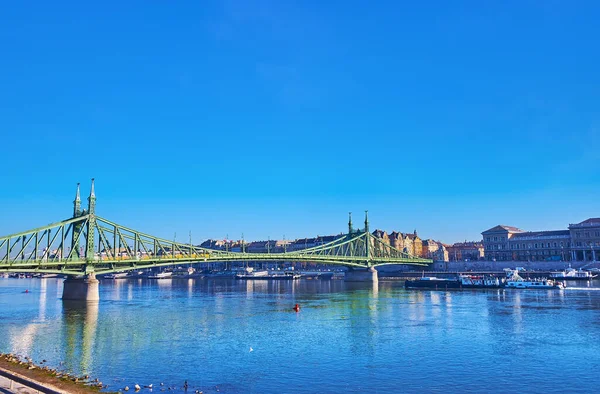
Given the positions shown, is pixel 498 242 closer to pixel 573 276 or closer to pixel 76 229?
pixel 573 276

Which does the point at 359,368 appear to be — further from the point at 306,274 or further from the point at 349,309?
the point at 306,274

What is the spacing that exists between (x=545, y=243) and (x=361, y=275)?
70550 millimetres

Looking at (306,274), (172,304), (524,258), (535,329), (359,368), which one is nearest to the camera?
(359,368)

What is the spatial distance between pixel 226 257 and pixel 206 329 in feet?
155

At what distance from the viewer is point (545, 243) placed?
165m

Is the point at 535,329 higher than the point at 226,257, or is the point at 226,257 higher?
the point at 226,257

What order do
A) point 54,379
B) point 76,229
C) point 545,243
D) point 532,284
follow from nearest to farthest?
point 54,379 < point 76,229 < point 532,284 < point 545,243

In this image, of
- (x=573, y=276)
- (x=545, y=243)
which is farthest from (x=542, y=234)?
(x=573, y=276)

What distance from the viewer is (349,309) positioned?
68.4 m

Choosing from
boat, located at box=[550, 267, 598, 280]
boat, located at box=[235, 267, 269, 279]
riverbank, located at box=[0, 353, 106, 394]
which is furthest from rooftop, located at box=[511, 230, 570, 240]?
riverbank, located at box=[0, 353, 106, 394]

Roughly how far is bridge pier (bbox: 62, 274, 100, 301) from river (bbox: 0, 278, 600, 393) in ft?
19.5

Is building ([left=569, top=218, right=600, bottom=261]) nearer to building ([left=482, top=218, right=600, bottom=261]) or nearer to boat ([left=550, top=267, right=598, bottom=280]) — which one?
building ([left=482, top=218, right=600, bottom=261])

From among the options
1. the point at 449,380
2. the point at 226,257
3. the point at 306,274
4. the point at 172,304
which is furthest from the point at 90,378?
the point at 306,274

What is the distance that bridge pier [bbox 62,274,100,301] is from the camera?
73562mm
